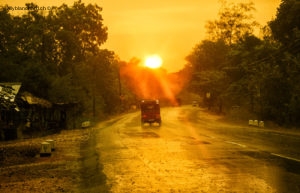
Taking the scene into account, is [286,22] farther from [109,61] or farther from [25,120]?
[109,61]

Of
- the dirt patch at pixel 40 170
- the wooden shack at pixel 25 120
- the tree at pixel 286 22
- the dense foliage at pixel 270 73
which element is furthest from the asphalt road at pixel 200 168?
the tree at pixel 286 22

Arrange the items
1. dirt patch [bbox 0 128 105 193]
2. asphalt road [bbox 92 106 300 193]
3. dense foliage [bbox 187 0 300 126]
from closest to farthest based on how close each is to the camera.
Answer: asphalt road [bbox 92 106 300 193]
dirt patch [bbox 0 128 105 193]
dense foliage [bbox 187 0 300 126]

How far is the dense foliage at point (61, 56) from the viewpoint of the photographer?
50.0 metres

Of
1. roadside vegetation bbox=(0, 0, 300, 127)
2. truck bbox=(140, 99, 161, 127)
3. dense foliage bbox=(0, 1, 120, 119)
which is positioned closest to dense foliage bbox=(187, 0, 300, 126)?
roadside vegetation bbox=(0, 0, 300, 127)

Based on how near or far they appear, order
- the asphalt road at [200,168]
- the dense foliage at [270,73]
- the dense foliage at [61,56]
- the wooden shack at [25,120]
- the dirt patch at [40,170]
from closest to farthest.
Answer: the asphalt road at [200,168]
the dirt patch at [40,170]
the wooden shack at [25,120]
the dense foliage at [270,73]
the dense foliage at [61,56]

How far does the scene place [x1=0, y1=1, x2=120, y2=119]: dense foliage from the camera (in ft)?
164

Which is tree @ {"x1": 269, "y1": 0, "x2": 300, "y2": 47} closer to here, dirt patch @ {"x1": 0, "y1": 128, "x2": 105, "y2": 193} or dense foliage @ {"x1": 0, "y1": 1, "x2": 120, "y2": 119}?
dense foliage @ {"x1": 0, "y1": 1, "x2": 120, "y2": 119}

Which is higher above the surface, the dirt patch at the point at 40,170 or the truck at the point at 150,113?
the truck at the point at 150,113

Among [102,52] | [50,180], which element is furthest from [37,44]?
[50,180]

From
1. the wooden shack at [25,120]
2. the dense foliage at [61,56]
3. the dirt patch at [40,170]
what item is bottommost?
the dirt patch at [40,170]

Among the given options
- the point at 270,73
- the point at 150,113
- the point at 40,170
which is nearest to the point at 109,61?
the point at 150,113

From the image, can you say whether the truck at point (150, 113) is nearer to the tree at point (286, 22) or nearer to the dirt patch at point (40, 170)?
the tree at point (286, 22)

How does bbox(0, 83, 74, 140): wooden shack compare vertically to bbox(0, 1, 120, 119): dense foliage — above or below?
below

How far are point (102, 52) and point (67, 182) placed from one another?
6518cm
